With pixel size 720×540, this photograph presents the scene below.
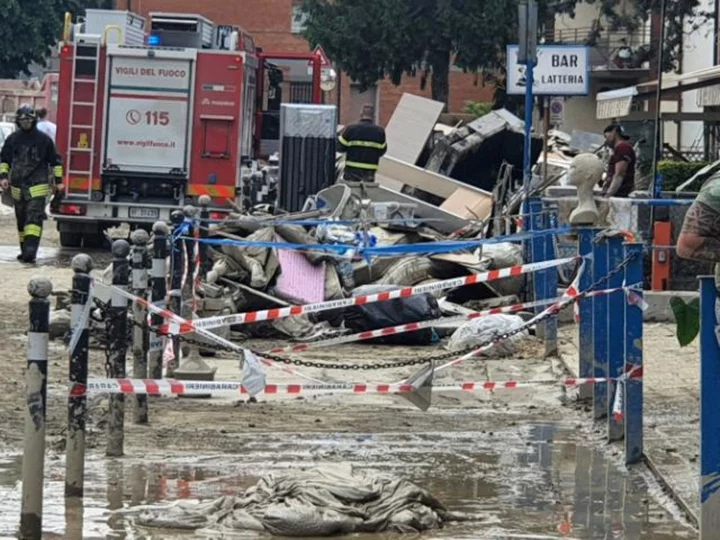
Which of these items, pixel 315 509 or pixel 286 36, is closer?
pixel 315 509

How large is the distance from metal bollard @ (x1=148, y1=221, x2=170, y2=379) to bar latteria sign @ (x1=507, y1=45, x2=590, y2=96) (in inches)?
304

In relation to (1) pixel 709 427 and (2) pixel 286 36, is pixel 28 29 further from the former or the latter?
(1) pixel 709 427

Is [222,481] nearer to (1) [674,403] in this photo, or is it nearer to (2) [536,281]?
(1) [674,403]

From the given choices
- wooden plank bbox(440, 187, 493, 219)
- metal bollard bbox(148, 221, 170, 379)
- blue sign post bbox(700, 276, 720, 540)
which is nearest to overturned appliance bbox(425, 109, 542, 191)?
wooden plank bbox(440, 187, 493, 219)

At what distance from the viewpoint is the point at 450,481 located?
26.0 ft

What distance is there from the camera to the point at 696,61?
132ft

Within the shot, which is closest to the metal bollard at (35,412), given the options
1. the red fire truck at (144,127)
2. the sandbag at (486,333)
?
the sandbag at (486,333)

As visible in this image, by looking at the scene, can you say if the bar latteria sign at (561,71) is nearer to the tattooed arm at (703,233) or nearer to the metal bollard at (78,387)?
the metal bollard at (78,387)

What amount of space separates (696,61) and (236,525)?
35116mm

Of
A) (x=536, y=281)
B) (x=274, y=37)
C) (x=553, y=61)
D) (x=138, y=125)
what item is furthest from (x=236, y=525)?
(x=274, y=37)

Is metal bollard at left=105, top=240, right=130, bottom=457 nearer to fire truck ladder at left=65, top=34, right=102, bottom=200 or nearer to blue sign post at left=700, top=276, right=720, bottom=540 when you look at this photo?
blue sign post at left=700, top=276, right=720, bottom=540

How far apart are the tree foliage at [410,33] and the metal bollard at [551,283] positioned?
108ft

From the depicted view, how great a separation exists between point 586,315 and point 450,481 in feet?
7.75

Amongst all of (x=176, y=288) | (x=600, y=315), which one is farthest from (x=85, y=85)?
(x=600, y=315)
